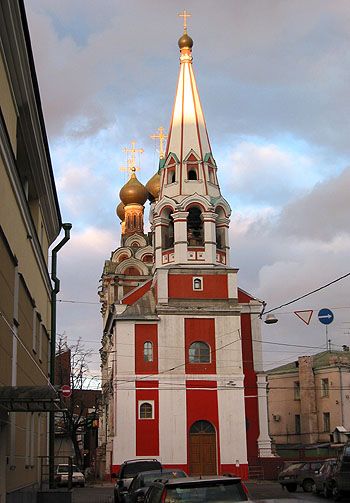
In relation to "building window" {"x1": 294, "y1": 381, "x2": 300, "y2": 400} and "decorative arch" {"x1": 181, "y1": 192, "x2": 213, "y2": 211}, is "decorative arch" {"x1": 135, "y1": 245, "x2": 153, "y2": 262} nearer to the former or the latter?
"building window" {"x1": 294, "y1": 381, "x2": 300, "y2": 400}

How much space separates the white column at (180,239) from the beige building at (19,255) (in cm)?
2432

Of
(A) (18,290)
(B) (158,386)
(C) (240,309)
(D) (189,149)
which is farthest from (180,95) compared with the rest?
(A) (18,290)

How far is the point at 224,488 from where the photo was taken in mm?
10859

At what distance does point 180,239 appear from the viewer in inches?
1826

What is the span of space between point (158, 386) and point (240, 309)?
682 cm

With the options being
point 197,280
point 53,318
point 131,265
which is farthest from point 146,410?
point 131,265

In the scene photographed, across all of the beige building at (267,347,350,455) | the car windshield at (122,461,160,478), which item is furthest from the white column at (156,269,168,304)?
the car windshield at (122,461,160,478)

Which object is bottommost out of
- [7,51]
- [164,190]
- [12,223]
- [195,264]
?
[12,223]

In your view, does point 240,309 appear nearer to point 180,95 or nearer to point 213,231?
point 213,231

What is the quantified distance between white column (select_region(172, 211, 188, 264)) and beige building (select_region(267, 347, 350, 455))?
65.3ft

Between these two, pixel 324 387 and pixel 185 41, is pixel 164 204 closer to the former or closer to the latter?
pixel 185 41

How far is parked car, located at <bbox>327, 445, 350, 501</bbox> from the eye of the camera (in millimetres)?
26875

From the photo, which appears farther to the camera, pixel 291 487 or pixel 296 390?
pixel 296 390

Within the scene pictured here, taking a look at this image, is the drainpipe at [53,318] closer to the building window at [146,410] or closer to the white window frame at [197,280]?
the building window at [146,410]
